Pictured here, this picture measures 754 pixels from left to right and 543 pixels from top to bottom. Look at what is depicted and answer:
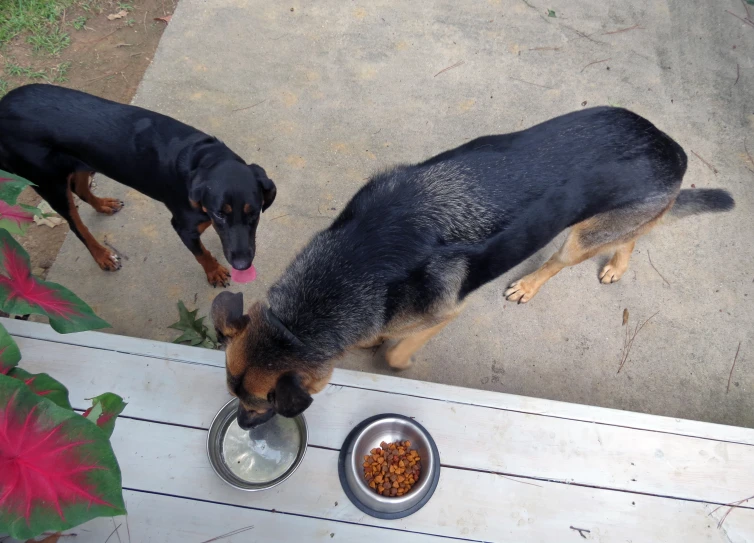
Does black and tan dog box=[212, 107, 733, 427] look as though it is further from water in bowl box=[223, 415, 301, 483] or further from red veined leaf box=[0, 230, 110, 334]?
red veined leaf box=[0, 230, 110, 334]

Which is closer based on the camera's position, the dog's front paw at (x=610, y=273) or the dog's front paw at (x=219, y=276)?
the dog's front paw at (x=219, y=276)

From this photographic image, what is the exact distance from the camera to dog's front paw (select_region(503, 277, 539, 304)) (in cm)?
366

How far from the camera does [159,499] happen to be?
7.42 ft

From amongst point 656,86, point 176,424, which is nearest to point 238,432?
point 176,424

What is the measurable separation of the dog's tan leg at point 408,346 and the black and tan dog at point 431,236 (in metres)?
0.03

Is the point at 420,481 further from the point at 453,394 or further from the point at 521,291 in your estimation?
the point at 521,291

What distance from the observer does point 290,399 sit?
195cm

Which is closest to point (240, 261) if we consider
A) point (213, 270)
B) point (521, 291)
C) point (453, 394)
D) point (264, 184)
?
point (264, 184)

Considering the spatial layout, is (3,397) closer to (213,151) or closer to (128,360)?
(128,360)

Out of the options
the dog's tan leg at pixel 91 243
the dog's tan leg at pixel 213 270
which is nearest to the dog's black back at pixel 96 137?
the dog's tan leg at pixel 91 243

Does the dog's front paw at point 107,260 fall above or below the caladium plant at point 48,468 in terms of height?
below

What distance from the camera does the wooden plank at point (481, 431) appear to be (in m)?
2.44

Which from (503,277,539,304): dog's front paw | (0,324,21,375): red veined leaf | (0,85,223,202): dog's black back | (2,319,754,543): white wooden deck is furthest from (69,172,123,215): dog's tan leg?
(503,277,539,304): dog's front paw

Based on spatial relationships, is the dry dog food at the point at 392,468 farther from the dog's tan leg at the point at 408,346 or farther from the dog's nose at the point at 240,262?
the dog's nose at the point at 240,262
